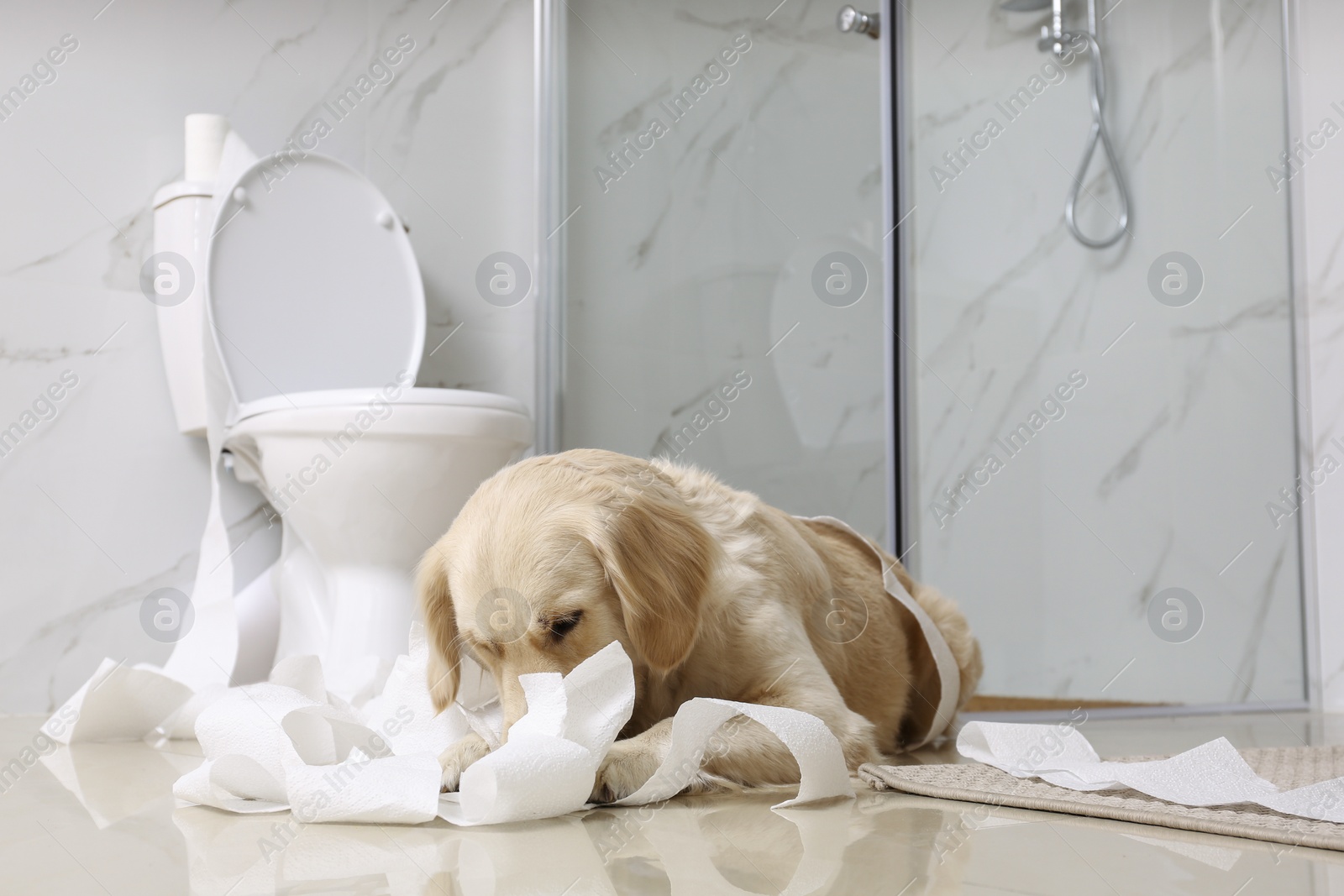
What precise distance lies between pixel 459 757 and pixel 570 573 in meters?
0.26

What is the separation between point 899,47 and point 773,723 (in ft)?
6.61

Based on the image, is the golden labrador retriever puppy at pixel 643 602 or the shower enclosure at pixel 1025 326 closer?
the golden labrador retriever puppy at pixel 643 602

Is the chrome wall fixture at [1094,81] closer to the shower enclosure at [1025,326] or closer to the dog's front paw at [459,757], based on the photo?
the shower enclosure at [1025,326]

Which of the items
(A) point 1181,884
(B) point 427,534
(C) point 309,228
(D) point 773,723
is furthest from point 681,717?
(C) point 309,228

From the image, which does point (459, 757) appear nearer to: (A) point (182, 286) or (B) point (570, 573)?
(B) point (570, 573)

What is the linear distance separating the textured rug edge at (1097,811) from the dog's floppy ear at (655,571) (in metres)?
0.28

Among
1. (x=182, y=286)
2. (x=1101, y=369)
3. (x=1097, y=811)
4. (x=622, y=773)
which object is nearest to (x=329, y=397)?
(x=182, y=286)

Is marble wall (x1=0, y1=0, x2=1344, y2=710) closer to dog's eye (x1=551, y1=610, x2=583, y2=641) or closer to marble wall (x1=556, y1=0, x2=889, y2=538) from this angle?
marble wall (x1=556, y1=0, x2=889, y2=538)

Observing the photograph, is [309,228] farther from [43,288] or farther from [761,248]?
[761,248]

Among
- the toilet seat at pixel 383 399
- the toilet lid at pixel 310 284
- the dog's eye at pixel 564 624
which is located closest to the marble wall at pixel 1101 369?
the toilet seat at pixel 383 399

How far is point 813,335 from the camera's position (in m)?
2.67

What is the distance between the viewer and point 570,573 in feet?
4.10

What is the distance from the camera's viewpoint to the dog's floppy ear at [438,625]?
1.38 meters

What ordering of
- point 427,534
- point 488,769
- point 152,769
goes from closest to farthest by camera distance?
point 488,769 → point 152,769 → point 427,534
